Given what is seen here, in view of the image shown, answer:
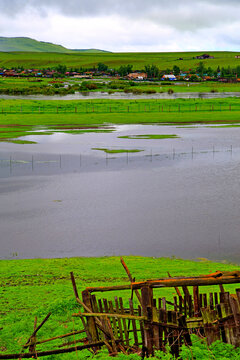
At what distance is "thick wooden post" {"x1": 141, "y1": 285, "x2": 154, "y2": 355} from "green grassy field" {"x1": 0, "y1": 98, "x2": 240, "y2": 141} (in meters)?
51.0

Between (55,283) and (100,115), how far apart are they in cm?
6704

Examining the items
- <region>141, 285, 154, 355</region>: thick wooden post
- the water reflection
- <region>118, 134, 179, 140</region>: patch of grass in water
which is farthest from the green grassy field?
<region>141, 285, 154, 355</region>: thick wooden post

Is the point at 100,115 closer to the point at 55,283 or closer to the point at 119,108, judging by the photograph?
the point at 119,108

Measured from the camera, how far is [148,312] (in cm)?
826

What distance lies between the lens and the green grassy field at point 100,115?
69506mm

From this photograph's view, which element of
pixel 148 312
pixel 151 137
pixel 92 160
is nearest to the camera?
pixel 148 312

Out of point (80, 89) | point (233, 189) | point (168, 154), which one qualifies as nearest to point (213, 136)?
point (168, 154)

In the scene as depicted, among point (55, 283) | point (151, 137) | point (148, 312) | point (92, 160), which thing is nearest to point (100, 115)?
point (151, 137)

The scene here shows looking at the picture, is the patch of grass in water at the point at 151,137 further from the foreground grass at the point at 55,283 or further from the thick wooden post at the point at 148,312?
the thick wooden post at the point at 148,312

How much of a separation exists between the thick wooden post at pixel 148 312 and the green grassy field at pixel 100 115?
51.0 meters

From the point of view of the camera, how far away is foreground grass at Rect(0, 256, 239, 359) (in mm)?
14094

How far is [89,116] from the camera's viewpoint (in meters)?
82.0

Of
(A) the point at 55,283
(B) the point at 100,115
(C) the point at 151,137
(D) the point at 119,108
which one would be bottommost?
(A) the point at 55,283

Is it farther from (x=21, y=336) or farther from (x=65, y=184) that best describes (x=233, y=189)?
(x=21, y=336)
